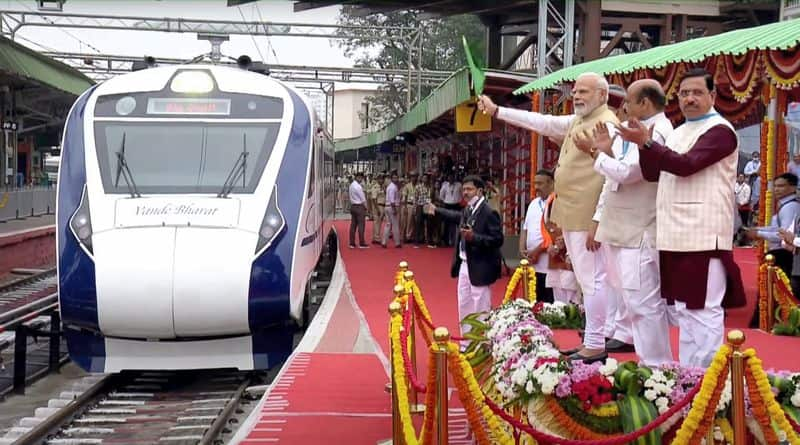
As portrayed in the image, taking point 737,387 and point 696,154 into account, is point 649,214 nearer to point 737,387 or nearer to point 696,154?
point 696,154

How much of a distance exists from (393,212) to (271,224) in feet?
44.4

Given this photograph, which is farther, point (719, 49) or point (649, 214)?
point (719, 49)

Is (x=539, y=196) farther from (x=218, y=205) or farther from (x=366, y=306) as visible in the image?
(x=366, y=306)

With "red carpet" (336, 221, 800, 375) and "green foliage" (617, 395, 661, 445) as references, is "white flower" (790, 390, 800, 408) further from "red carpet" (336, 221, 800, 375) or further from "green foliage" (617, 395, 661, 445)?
"red carpet" (336, 221, 800, 375)

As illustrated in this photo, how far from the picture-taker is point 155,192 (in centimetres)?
866

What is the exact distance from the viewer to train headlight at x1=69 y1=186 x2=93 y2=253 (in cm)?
805

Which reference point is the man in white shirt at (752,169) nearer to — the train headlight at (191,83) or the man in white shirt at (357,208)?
the man in white shirt at (357,208)

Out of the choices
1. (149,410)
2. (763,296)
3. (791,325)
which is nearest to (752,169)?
(763,296)

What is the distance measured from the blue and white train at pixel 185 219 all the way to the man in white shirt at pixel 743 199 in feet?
36.8

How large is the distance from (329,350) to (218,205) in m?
1.96

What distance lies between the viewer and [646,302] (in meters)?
5.02

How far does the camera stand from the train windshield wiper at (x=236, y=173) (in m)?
8.70

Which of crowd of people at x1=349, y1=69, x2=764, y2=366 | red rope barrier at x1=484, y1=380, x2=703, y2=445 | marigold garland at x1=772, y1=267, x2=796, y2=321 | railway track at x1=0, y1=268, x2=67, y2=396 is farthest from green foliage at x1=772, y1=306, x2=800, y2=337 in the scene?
railway track at x1=0, y1=268, x2=67, y2=396

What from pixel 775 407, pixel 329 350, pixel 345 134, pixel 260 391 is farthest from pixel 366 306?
pixel 345 134
